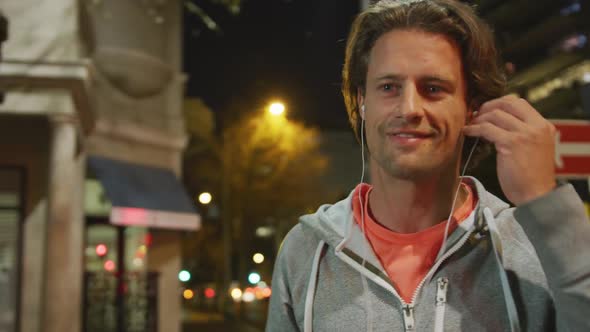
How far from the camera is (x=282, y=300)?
7.15ft

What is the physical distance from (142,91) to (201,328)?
12.6 meters

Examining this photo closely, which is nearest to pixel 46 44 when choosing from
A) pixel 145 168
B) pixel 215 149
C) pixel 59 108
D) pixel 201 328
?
pixel 59 108

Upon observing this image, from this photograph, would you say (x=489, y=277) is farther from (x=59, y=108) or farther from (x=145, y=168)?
(x=145, y=168)

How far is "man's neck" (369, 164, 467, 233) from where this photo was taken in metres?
2.03

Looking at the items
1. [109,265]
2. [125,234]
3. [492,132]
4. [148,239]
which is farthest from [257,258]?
[492,132]

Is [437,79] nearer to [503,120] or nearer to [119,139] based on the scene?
[503,120]

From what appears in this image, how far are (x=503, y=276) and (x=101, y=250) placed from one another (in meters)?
15.2

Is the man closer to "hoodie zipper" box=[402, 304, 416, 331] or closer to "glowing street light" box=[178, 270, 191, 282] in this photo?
"hoodie zipper" box=[402, 304, 416, 331]

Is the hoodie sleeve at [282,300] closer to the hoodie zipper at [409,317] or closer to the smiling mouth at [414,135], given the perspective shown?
the hoodie zipper at [409,317]

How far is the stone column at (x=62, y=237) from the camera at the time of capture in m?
11.0

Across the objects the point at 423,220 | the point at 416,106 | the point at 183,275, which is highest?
the point at 183,275

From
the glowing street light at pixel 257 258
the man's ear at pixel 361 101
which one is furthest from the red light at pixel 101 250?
the glowing street light at pixel 257 258

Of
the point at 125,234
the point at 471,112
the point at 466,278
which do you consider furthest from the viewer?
the point at 125,234

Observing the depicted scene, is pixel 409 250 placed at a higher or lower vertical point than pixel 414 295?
higher
